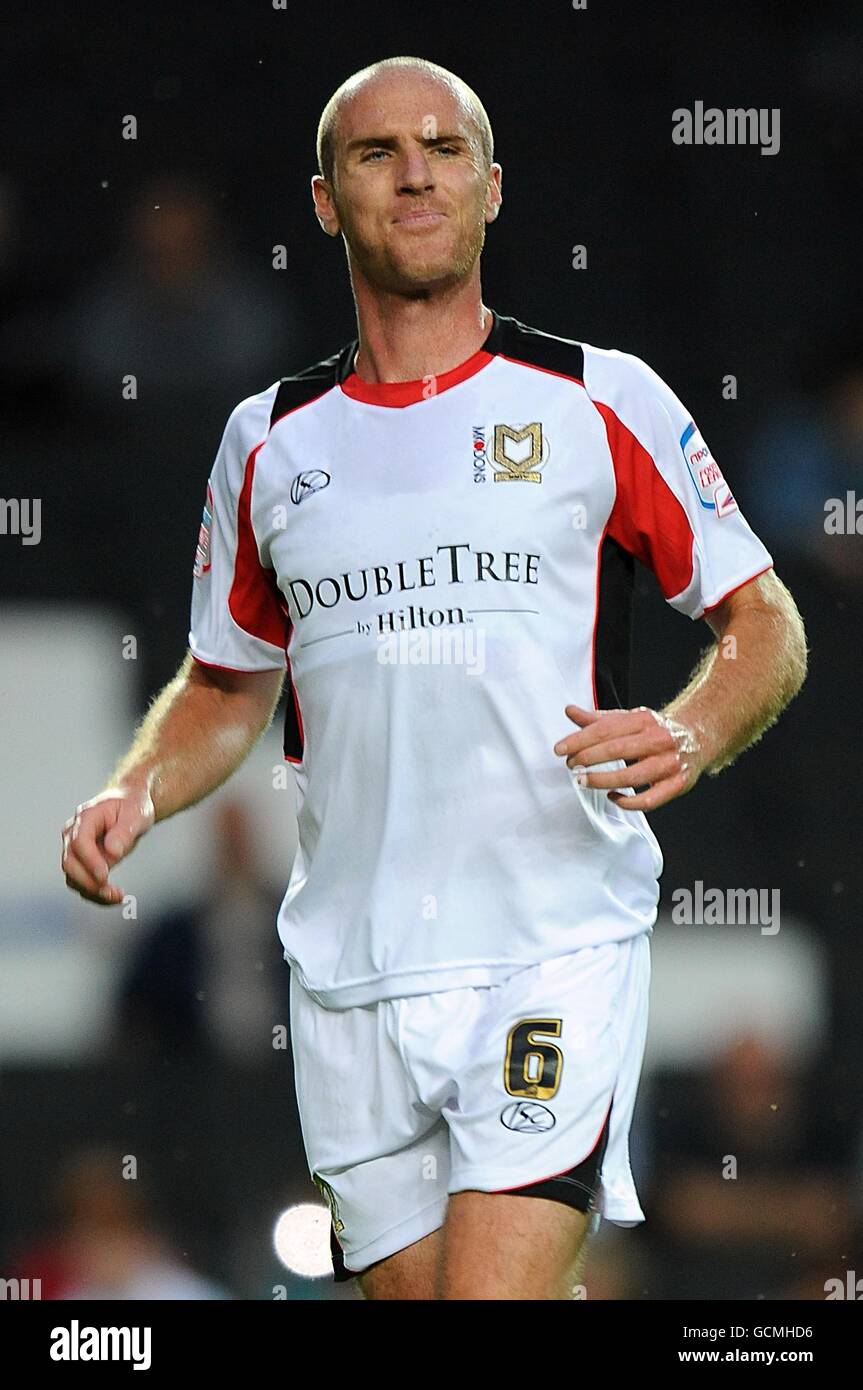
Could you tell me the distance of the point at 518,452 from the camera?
3.39m

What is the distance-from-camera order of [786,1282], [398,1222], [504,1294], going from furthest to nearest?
1. [786,1282]
2. [398,1222]
3. [504,1294]

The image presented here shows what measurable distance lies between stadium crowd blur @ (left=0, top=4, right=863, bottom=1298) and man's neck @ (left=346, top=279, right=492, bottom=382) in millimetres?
1934

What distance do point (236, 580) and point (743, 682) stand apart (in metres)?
0.95

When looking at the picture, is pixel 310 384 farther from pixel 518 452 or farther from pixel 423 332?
pixel 518 452

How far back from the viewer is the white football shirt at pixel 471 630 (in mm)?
3260

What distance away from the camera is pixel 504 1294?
2.97 m

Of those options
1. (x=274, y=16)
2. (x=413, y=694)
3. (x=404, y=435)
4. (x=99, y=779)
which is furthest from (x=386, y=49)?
(x=413, y=694)

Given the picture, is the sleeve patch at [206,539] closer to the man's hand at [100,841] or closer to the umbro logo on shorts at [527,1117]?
the man's hand at [100,841]

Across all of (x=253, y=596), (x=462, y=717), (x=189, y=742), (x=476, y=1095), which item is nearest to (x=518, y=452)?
(x=462, y=717)

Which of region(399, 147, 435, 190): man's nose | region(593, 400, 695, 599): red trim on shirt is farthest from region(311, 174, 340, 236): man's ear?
region(593, 400, 695, 599): red trim on shirt

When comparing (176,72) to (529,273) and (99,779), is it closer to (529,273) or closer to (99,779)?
(529,273)

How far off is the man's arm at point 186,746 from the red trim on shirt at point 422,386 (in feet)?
1.83

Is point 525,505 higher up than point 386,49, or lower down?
lower down

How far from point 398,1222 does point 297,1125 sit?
2.24 metres
